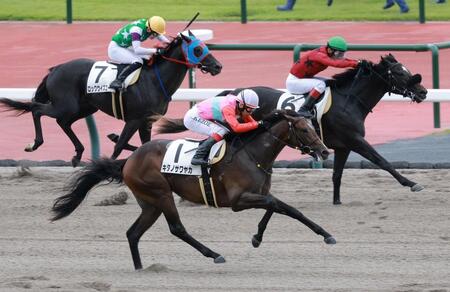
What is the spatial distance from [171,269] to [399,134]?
21.8 ft

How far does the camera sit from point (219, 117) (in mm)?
10500

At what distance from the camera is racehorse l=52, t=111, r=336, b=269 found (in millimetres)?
9844

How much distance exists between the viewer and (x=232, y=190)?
9.91m

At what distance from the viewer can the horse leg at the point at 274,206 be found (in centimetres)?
967

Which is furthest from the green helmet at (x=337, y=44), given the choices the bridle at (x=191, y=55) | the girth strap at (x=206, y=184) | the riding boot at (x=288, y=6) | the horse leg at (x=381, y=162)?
the riding boot at (x=288, y=6)

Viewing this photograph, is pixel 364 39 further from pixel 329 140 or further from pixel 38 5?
pixel 329 140

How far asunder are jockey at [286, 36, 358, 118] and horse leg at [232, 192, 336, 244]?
8.54ft

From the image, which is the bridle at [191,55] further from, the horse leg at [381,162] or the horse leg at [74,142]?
the horse leg at [381,162]

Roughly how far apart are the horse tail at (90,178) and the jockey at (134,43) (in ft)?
12.1

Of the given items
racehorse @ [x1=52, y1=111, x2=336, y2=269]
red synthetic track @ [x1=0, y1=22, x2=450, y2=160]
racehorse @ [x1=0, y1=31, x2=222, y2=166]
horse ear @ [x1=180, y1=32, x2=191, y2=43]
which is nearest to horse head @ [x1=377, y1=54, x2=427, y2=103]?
racehorse @ [x1=0, y1=31, x2=222, y2=166]

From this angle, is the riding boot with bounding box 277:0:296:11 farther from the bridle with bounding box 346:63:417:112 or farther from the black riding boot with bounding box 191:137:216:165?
the black riding boot with bounding box 191:137:216:165

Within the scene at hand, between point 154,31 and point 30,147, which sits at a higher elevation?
point 154,31

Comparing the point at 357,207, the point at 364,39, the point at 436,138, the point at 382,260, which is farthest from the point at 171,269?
the point at 364,39

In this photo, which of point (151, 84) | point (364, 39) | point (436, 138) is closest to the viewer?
point (151, 84)
